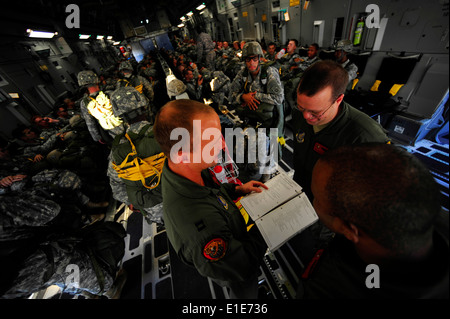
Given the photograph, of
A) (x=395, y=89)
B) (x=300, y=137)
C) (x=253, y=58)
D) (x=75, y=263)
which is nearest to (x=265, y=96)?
(x=253, y=58)

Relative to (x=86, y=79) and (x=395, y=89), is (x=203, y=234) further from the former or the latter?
(x=86, y=79)

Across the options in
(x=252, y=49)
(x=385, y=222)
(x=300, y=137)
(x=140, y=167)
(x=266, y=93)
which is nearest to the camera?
(x=385, y=222)

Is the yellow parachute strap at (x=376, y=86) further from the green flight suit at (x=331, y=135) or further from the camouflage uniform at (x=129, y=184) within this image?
the camouflage uniform at (x=129, y=184)

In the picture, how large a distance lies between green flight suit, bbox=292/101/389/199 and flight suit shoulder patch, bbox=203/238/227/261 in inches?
59.6

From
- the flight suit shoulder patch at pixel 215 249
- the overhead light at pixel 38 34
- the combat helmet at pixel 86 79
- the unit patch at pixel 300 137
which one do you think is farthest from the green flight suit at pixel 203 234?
the overhead light at pixel 38 34

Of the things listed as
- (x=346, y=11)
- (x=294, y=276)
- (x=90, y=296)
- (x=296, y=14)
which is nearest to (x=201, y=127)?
(x=294, y=276)

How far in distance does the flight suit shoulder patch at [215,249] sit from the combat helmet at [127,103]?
3200 millimetres

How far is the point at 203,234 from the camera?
1138mm

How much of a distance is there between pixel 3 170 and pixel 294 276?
18.6 ft

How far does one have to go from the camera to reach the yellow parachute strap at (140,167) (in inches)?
81.0

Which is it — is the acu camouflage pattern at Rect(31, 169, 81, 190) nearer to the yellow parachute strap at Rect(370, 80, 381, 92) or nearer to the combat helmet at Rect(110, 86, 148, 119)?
the combat helmet at Rect(110, 86, 148, 119)

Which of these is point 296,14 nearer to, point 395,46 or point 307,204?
point 395,46

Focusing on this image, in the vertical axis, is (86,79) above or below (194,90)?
above

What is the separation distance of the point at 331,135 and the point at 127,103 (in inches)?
140
